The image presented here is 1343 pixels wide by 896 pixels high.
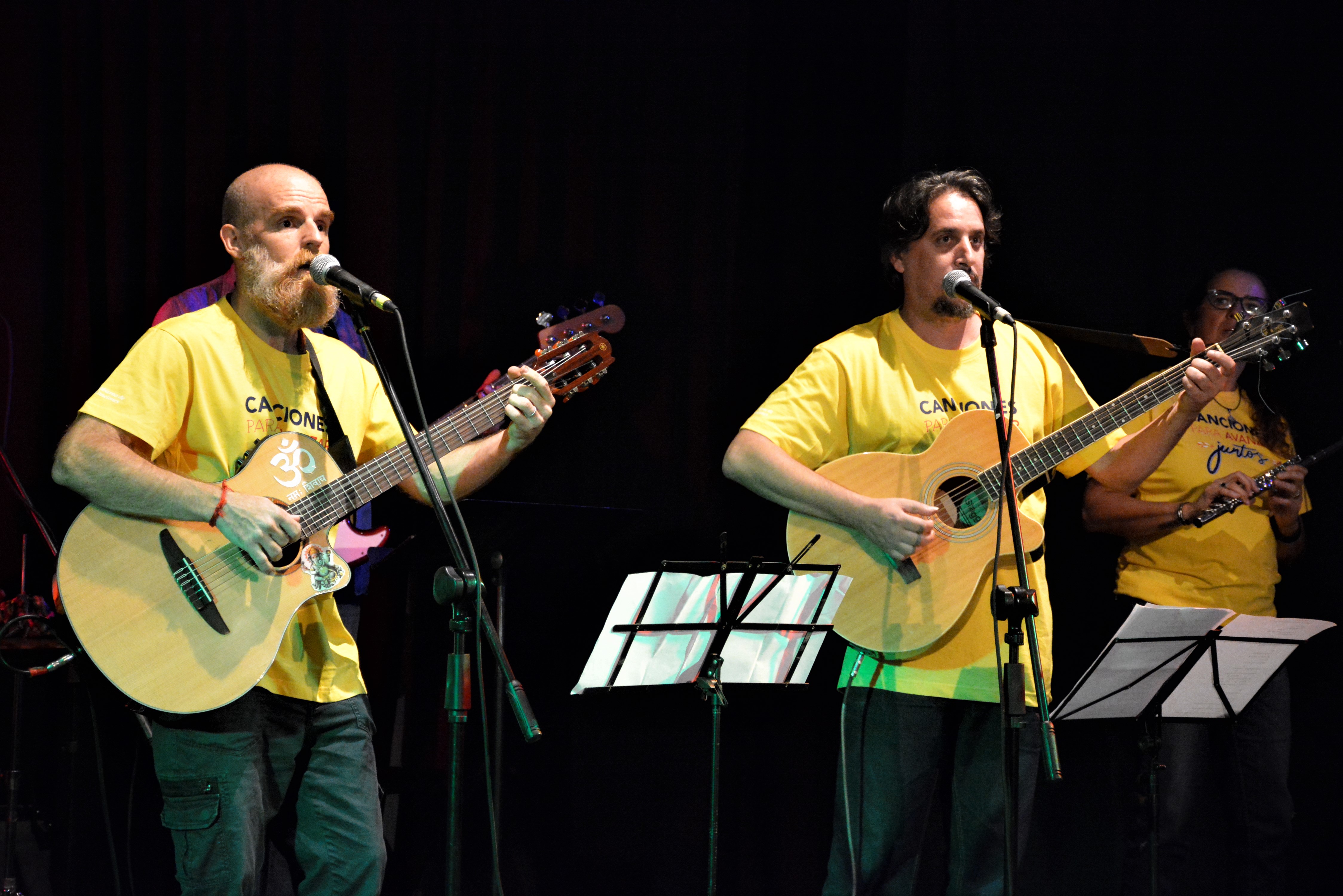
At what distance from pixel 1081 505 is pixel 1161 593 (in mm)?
486

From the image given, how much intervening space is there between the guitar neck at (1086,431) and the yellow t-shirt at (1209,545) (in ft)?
2.37

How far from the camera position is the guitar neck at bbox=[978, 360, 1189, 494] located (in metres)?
3.49

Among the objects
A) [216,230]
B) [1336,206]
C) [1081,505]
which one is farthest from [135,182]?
[1336,206]

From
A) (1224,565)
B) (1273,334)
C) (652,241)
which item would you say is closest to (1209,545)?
(1224,565)

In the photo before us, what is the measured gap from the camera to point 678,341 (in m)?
4.63

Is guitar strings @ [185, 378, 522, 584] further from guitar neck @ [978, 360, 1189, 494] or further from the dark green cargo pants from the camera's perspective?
guitar neck @ [978, 360, 1189, 494]

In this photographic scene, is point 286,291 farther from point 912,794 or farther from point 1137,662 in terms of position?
point 1137,662

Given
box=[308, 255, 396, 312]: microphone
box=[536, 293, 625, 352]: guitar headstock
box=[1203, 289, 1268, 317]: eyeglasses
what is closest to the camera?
box=[308, 255, 396, 312]: microphone

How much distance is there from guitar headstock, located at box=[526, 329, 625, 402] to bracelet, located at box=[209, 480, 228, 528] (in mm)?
897

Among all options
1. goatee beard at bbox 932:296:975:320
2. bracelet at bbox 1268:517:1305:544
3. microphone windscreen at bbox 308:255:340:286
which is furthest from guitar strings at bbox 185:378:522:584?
bracelet at bbox 1268:517:1305:544

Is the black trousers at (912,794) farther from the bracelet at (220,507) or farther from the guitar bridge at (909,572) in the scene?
the bracelet at (220,507)

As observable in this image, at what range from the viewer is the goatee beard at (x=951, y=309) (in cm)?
360

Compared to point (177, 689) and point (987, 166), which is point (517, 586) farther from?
point (987, 166)

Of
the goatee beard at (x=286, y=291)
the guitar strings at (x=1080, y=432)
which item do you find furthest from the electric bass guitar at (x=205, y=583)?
the guitar strings at (x=1080, y=432)
